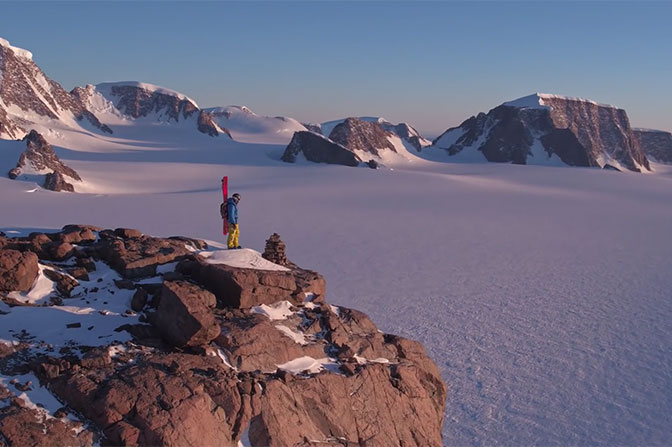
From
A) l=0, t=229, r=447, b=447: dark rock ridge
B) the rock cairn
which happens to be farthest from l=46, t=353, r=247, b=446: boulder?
the rock cairn

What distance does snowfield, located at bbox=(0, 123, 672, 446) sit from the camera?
34.4ft

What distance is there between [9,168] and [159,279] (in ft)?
117

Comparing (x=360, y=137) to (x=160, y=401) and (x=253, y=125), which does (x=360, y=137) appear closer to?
(x=253, y=125)

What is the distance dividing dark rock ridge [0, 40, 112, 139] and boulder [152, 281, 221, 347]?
69218mm

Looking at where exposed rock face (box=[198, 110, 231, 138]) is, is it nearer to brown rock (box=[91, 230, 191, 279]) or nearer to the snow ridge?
the snow ridge

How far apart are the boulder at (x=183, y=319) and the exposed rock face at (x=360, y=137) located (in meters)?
67.1

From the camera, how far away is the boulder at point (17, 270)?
741cm

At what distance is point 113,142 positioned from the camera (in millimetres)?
79125

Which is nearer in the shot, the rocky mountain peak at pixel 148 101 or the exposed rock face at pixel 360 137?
the exposed rock face at pixel 360 137

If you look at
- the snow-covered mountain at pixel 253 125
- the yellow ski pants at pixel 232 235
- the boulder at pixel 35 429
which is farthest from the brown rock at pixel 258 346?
the snow-covered mountain at pixel 253 125

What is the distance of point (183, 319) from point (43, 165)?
121ft

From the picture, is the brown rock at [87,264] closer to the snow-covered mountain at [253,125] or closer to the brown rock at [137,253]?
the brown rock at [137,253]

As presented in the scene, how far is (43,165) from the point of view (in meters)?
39.0

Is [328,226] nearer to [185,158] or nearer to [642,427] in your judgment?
[642,427]
